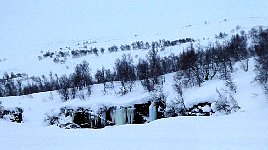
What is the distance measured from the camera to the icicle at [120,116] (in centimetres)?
4762

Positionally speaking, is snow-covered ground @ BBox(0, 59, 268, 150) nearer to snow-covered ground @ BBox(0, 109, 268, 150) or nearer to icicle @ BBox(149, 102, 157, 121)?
snow-covered ground @ BBox(0, 109, 268, 150)

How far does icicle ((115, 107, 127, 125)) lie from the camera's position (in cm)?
4762

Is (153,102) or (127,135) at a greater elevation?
(127,135)

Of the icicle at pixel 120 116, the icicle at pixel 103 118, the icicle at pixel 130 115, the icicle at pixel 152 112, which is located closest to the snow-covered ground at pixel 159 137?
the icicle at pixel 152 112

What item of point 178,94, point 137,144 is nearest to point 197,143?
point 137,144

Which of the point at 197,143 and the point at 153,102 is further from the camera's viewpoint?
the point at 153,102

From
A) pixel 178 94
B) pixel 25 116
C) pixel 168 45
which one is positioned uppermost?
pixel 168 45

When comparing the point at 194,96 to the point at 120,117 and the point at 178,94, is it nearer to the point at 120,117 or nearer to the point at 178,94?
the point at 178,94

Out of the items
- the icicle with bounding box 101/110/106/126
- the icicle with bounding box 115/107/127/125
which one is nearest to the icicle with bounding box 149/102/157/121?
the icicle with bounding box 115/107/127/125

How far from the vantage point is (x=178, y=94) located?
45844mm

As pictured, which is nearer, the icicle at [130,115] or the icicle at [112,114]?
the icicle at [130,115]

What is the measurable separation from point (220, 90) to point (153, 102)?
10471mm

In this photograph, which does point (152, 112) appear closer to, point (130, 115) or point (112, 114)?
point (130, 115)

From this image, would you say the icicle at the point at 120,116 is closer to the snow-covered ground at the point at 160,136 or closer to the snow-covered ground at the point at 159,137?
the snow-covered ground at the point at 160,136
